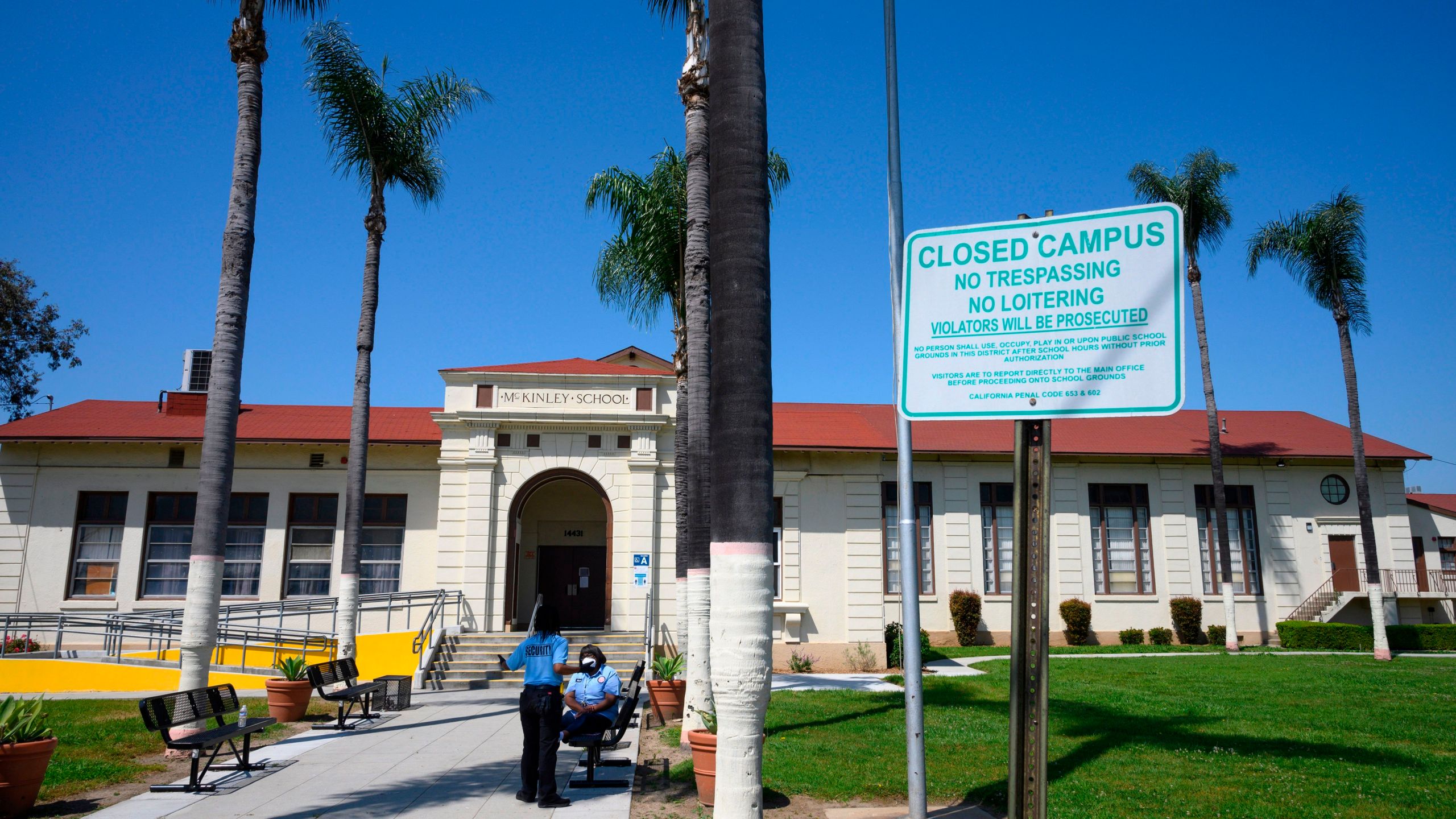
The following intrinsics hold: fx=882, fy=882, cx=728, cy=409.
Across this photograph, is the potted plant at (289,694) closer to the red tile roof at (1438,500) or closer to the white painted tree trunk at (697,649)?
the white painted tree trunk at (697,649)

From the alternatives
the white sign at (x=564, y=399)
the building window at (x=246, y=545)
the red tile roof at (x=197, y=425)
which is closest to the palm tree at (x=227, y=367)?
the white sign at (x=564, y=399)

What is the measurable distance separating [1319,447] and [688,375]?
27.7 meters

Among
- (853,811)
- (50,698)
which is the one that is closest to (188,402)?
(50,698)

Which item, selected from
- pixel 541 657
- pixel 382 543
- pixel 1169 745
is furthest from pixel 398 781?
pixel 382 543

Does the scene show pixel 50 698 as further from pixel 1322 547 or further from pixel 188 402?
pixel 1322 547

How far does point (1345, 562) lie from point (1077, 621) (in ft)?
32.8

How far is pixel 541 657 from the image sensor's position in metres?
8.62

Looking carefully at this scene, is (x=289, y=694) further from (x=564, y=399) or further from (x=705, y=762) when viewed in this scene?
(x=564, y=399)

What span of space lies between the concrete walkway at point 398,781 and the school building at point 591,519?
772 centimetres

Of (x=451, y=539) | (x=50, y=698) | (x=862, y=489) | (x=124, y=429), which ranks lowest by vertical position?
(x=50, y=698)

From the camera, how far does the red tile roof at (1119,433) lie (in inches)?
1070

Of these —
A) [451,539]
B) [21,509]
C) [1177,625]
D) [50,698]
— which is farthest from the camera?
[1177,625]

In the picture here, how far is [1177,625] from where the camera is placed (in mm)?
28438

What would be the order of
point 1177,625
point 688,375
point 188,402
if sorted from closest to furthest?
point 688,375, point 188,402, point 1177,625
